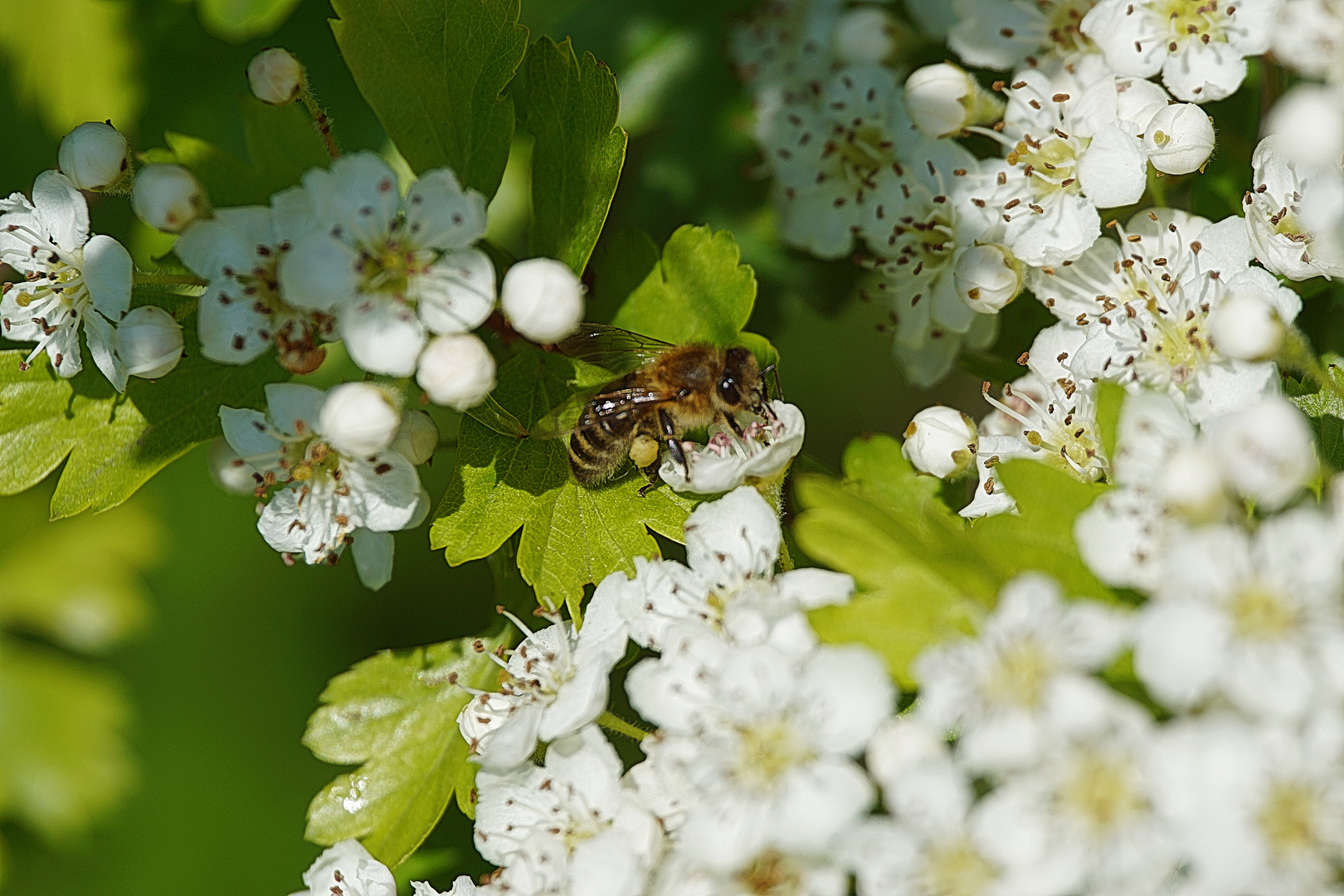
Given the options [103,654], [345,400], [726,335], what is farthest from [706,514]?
[103,654]

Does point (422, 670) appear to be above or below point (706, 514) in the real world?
below

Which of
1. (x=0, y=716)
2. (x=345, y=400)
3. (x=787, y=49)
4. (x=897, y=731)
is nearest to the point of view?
(x=897, y=731)

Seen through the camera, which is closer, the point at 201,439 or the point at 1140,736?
the point at 1140,736

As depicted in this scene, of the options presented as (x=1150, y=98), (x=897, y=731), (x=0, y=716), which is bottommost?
(x=0, y=716)

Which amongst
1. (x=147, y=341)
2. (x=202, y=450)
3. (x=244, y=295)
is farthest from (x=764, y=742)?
(x=202, y=450)

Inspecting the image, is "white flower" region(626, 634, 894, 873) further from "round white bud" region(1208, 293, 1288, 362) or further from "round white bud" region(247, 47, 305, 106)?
"round white bud" region(247, 47, 305, 106)

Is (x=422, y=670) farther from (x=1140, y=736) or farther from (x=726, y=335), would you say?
(x=1140, y=736)

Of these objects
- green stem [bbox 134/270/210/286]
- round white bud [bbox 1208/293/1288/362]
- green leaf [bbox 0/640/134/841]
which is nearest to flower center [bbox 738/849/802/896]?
round white bud [bbox 1208/293/1288/362]

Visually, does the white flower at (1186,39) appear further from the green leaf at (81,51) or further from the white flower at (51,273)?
the green leaf at (81,51)
